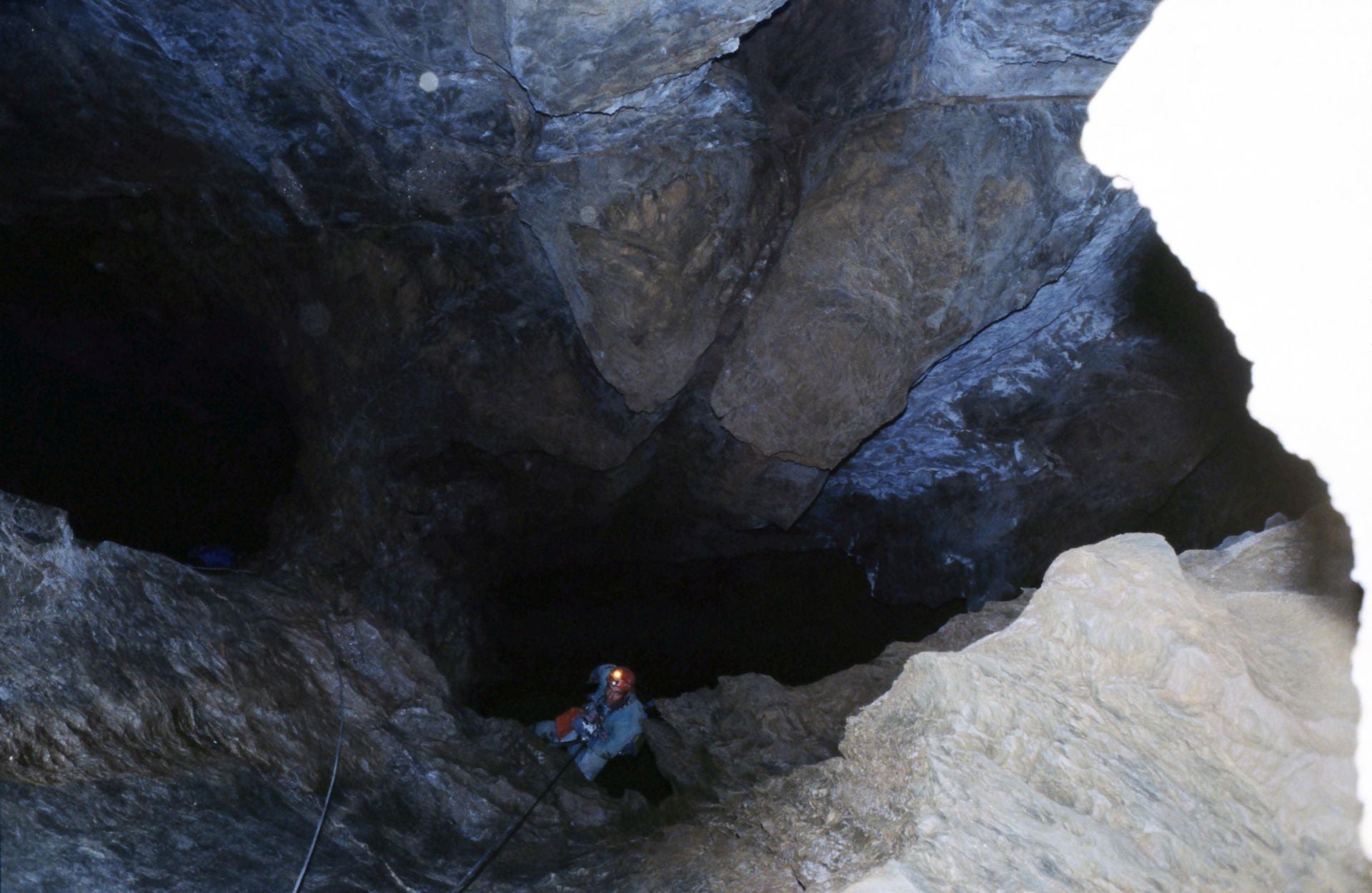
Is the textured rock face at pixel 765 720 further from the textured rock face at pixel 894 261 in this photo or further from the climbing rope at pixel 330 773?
the climbing rope at pixel 330 773

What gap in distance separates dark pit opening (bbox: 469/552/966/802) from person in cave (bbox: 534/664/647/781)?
1130 millimetres

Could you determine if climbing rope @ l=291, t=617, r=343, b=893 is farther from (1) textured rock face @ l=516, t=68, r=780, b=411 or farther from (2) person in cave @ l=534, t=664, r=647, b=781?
(1) textured rock face @ l=516, t=68, r=780, b=411

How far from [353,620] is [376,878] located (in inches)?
96.2

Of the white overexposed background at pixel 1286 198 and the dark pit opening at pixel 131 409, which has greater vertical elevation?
the dark pit opening at pixel 131 409

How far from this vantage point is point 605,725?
5.74m

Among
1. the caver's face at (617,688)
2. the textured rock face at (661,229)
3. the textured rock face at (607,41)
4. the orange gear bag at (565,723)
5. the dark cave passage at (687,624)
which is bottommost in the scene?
the orange gear bag at (565,723)

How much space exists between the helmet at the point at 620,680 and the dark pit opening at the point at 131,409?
2.68 meters

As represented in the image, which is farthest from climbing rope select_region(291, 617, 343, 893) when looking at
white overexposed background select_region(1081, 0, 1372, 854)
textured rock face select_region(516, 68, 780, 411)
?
white overexposed background select_region(1081, 0, 1372, 854)

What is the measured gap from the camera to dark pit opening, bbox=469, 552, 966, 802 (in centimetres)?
Result: 734

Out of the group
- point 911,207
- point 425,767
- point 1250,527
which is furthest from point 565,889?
point 1250,527

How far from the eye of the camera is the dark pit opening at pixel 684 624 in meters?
7.34

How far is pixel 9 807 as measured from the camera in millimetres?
2281

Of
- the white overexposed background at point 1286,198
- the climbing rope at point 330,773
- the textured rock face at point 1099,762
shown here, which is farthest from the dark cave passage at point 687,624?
the white overexposed background at point 1286,198

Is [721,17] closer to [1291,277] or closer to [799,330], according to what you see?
[799,330]
